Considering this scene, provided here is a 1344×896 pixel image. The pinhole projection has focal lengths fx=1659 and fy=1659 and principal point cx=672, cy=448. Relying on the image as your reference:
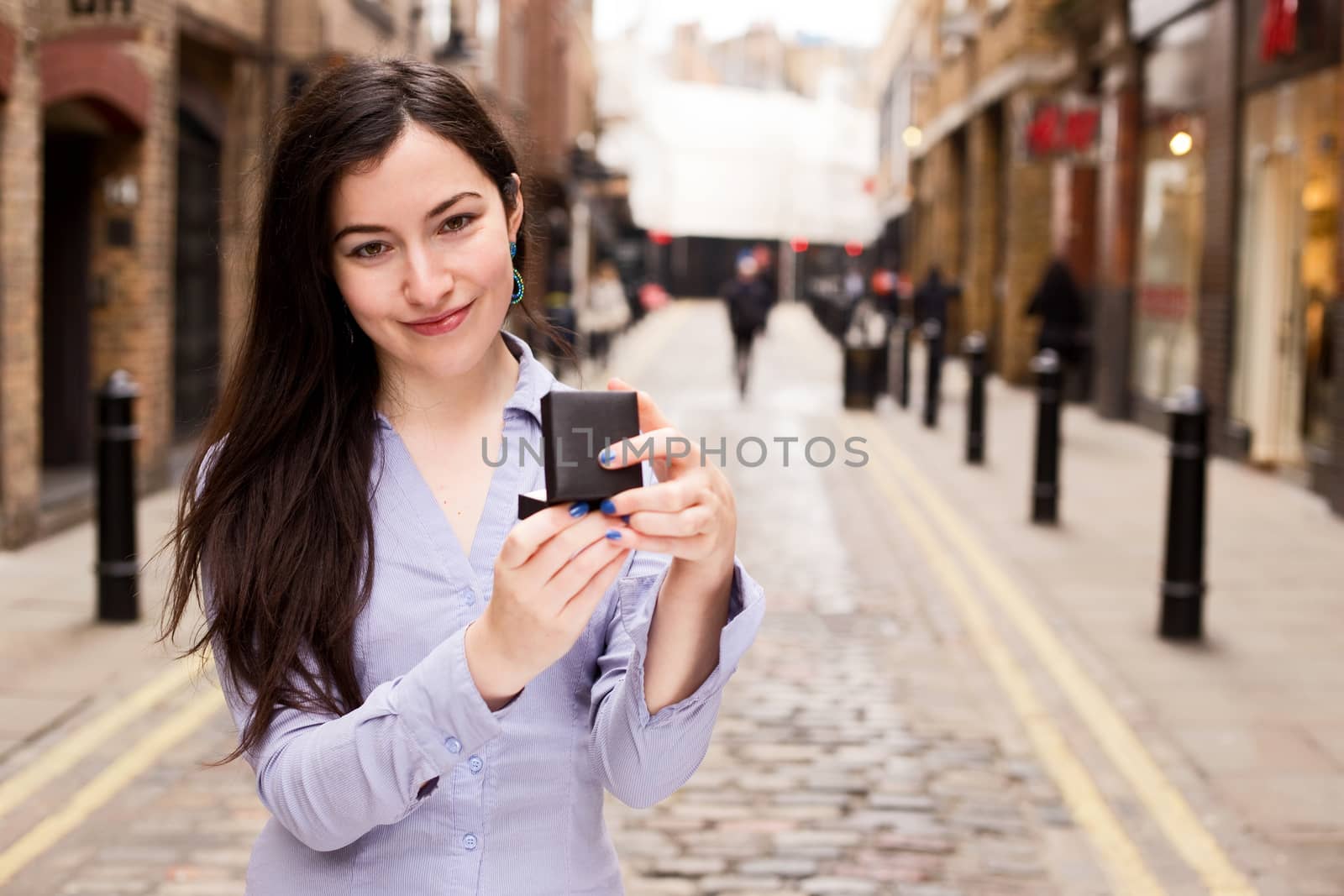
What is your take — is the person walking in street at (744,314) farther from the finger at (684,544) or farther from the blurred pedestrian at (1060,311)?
the finger at (684,544)

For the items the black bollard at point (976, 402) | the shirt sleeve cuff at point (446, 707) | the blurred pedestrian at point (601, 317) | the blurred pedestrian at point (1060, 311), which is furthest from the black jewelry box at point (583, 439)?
the blurred pedestrian at point (601, 317)

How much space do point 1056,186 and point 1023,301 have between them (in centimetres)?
196

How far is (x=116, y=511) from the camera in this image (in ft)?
25.3

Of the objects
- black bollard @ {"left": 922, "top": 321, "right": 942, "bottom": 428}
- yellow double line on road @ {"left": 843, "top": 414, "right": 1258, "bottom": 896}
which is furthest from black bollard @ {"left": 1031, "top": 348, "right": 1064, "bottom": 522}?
black bollard @ {"left": 922, "top": 321, "right": 942, "bottom": 428}

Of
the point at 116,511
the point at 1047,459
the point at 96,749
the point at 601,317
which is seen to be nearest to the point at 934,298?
the point at 601,317

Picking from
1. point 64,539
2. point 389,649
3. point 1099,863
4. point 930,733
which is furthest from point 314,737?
point 64,539

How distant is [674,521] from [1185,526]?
6.25 m

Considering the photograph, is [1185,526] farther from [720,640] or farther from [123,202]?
[123,202]

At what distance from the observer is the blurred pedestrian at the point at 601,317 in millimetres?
26219

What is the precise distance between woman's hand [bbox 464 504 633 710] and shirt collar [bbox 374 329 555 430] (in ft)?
1.18

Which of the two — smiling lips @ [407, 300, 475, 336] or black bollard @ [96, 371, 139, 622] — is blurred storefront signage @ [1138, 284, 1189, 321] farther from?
smiling lips @ [407, 300, 475, 336]

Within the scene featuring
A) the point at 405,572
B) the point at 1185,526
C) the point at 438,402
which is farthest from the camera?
the point at 1185,526

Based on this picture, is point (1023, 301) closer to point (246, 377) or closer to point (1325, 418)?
point (1325, 418)

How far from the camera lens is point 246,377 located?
6.91ft
